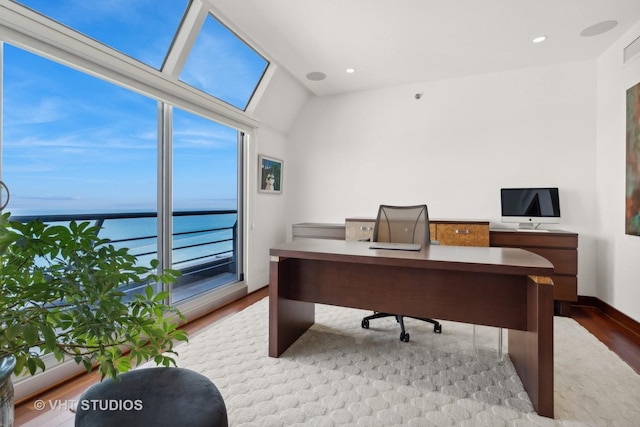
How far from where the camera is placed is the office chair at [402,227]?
8.64ft

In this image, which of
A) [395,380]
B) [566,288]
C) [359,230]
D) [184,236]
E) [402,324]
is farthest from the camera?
[184,236]

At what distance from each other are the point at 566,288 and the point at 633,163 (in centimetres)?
133

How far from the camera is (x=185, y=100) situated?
9.32 feet

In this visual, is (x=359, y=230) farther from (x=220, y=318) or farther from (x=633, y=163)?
(x=633, y=163)

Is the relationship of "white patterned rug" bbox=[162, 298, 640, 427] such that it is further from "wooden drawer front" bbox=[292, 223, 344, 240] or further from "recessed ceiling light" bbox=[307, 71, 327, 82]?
"recessed ceiling light" bbox=[307, 71, 327, 82]

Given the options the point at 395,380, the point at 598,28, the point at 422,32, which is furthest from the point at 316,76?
the point at 395,380

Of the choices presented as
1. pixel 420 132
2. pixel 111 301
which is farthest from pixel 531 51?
pixel 111 301

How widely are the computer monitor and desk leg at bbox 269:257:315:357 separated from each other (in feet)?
9.03

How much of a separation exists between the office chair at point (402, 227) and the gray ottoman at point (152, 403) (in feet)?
6.05

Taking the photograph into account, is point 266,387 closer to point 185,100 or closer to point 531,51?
point 185,100

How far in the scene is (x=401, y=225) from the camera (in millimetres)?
2768

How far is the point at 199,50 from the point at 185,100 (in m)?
0.54

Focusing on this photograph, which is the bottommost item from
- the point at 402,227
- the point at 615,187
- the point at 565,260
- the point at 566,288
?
the point at 566,288

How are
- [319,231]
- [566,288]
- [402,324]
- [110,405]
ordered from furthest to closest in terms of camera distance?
1. [319,231]
2. [566,288]
3. [402,324]
4. [110,405]
